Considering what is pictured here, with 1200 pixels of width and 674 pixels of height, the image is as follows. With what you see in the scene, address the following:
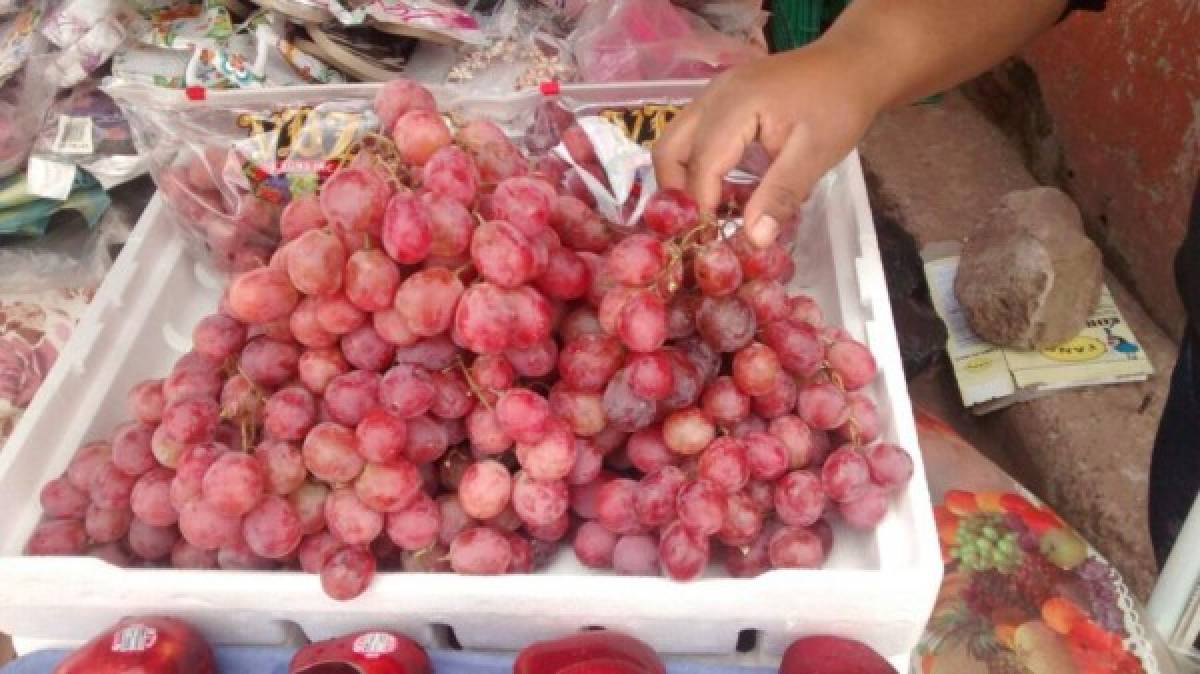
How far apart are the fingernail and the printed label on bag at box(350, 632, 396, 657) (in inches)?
19.0

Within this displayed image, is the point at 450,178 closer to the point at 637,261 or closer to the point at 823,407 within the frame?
the point at 637,261

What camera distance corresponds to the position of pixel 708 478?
0.93 m

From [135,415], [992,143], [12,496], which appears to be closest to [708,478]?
[135,415]

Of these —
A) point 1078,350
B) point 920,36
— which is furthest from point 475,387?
point 1078,350

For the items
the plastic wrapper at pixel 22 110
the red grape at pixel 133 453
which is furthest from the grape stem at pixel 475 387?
the plastic wrapper at pixel 22 110

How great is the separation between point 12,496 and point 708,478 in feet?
2.26

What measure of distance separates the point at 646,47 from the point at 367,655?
3.32 ft

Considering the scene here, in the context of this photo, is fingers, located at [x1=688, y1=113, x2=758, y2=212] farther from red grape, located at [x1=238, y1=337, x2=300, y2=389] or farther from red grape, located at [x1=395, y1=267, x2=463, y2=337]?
red grape, located at [x1=238, y1=337, x2=300, y2=389]

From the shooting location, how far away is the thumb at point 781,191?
99 cm

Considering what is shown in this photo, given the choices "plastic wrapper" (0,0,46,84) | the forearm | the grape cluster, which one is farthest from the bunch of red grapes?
"plastic wrapper" (0,0,46,84)

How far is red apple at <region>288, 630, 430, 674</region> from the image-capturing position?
87cm

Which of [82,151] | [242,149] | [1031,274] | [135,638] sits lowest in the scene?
[1031,274]

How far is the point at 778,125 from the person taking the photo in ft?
3.50

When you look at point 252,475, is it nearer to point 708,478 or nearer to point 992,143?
point 708,478
